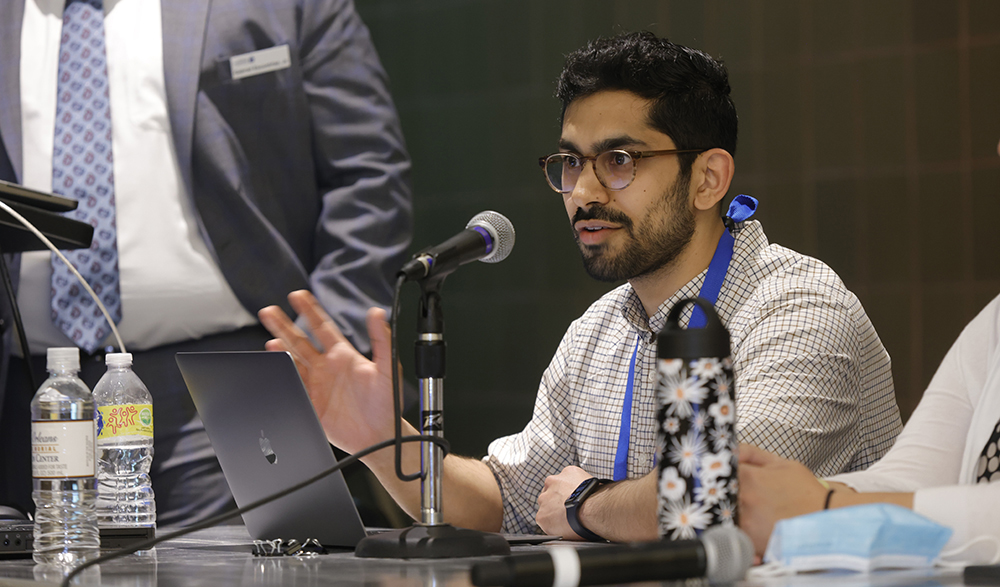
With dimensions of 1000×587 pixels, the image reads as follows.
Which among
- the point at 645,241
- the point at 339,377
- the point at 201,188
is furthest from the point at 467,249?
the point at 201,188

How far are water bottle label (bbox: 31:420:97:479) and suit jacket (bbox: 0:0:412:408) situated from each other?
4.81 feet

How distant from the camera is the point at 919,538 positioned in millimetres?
917

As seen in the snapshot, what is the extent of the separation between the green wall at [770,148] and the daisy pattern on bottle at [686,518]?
1086mm

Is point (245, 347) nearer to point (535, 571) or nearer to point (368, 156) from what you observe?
point (368, 156)

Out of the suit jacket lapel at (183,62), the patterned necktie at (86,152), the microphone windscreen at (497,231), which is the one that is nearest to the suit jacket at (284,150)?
the suit jacket lapel at (183,62)

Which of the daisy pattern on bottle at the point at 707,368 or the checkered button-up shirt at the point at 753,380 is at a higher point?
the daisy pattern on bottle at the point at 707,368

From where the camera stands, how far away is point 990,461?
1.13 metres

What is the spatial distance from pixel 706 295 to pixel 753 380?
250mm

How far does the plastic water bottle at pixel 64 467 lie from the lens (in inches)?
52.7

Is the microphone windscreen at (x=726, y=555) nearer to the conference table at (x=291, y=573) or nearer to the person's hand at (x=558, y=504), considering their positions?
the conference table at (x=291, y=573)

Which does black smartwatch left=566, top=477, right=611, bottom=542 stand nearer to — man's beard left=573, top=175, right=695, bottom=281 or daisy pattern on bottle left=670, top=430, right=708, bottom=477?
man's beard left=573, top=175, right=695, bottom=281

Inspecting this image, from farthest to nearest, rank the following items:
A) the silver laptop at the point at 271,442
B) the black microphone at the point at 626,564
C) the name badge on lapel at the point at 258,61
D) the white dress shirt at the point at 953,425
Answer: the name badge on lapel at the point at 258,61 → the silver laptop at the point at 271,442 → the white dress shirt at the point at 953,425 → the black microphone at the point at 626,564

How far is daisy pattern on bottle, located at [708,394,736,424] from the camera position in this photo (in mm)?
942

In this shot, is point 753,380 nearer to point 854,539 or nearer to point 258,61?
point 854,539
